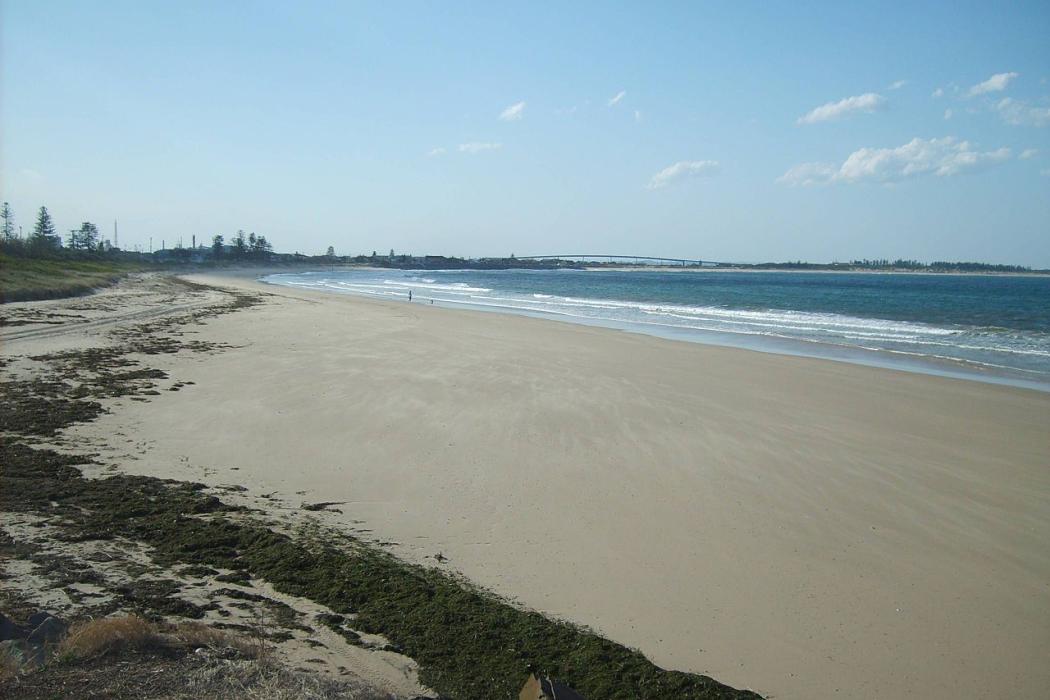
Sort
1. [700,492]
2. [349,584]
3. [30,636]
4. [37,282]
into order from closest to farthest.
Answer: [30,636], [349,584], [700,492], [37,282]

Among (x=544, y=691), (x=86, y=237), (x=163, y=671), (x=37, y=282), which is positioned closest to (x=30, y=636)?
(x=163, y=671)

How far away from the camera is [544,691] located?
271 centimetres

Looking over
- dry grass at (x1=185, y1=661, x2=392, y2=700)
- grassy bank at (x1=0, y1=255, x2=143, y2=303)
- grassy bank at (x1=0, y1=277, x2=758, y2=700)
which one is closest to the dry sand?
grassy bank at (x1=0, y1=277, x2=758, y2=700)

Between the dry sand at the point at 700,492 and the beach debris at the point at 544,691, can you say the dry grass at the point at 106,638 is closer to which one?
the beach debris at the point at 544,691

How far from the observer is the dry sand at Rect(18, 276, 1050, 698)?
4.19 m

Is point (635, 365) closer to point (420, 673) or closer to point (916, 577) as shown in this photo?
point (916, 577)

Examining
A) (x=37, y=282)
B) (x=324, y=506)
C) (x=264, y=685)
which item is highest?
(x=37, y=282)

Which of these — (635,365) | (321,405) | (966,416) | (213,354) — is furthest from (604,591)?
(213,354)

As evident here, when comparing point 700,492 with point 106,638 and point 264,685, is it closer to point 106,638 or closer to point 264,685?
point 264,685

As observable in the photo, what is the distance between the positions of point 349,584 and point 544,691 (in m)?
2.06

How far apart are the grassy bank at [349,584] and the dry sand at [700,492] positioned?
13.3 inches

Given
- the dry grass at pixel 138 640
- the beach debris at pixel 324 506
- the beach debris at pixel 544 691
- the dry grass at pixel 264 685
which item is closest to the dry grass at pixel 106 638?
the dry grass at pixel 138 640

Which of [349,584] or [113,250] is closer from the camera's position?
[349,584]

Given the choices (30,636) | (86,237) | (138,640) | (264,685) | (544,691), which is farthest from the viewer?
(86,237)
